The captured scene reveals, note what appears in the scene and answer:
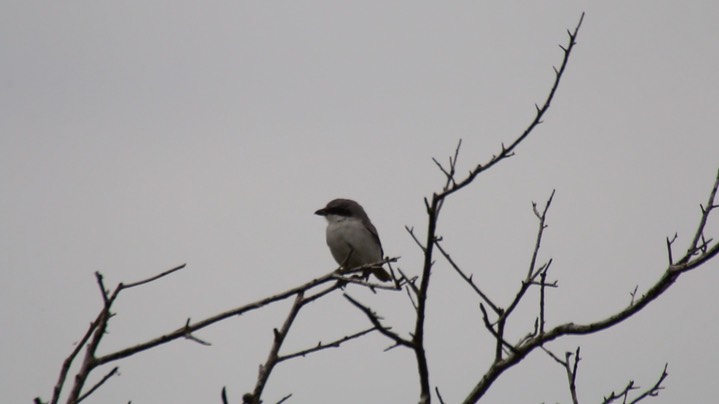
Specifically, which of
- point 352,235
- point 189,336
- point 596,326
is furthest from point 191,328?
point 352,235

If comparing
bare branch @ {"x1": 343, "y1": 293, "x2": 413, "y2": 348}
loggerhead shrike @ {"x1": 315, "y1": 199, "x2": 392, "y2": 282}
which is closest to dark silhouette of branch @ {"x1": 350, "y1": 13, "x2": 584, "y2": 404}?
bare branch @ {"x1": 343, "y1": 293, "x2": 413, "y2": 348}

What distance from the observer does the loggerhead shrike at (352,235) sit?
412 inches

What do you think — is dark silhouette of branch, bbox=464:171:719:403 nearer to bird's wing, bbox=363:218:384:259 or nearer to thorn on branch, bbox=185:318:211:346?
thorn on branch, bbox=185:318:211:346

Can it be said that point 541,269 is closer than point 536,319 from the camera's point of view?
No

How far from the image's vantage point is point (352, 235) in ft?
34.5

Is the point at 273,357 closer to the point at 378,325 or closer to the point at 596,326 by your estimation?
the point at 378,325

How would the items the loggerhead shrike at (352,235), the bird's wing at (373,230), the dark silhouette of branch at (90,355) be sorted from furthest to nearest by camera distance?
the bird's wing at (373,230)
the loggerhead shrike at (352,235)
the dark silhouette of branch at (90,355)

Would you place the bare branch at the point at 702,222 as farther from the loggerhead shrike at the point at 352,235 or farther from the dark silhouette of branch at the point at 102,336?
the loggerhead shrike at the point at 352,235

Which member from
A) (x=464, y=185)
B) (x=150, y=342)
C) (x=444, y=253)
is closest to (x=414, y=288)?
(x=464, y=185)

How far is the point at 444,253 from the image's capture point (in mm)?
3691

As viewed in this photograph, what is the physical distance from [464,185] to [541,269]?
0.74 meters

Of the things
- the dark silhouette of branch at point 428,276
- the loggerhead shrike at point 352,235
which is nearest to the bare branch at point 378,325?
the dark silhouette of branch at point 428,276

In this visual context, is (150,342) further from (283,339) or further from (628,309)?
(628,309)

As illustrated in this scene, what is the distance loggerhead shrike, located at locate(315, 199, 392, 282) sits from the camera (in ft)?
34.3
